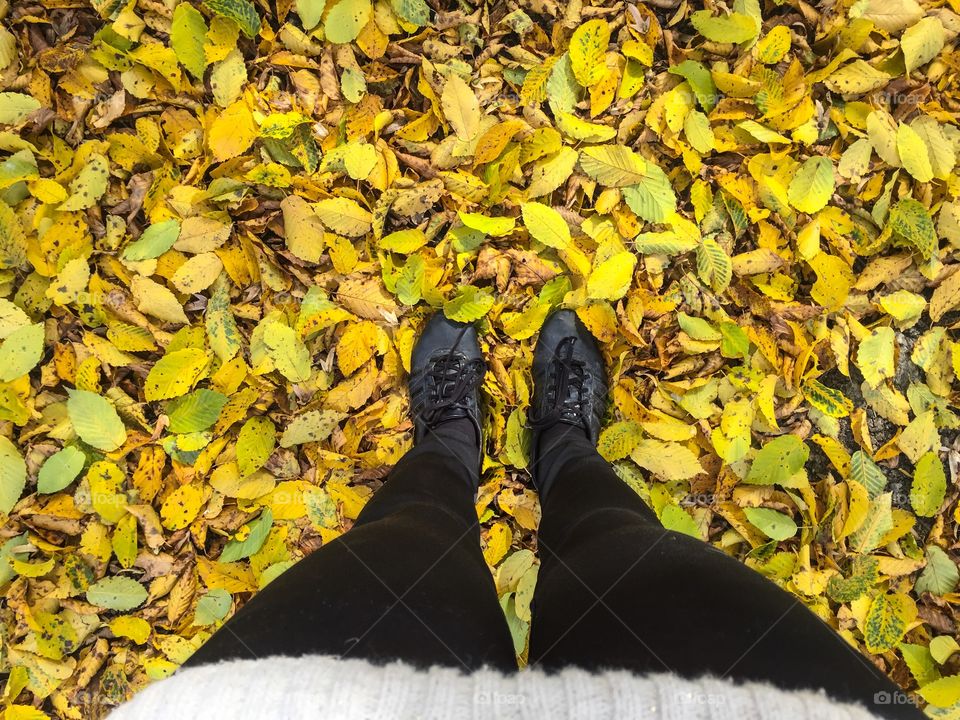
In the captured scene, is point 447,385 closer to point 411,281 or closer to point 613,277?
point 411,281

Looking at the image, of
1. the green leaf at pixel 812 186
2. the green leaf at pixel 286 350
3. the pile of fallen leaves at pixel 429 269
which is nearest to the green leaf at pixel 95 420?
the pile of fallen leaves at pixel 429 269

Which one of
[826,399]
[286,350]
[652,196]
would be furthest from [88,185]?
[826,399]

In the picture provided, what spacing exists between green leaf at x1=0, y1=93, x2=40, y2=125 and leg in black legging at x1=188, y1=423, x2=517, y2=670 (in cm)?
124

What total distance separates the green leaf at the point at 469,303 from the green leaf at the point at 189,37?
770 mm

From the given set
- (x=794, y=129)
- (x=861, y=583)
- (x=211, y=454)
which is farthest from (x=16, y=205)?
(x=861, y=583)

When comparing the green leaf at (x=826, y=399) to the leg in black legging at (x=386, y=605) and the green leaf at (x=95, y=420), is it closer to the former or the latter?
the leg in black legging at (x=386, y=605)

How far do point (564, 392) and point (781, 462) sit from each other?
0.50 m

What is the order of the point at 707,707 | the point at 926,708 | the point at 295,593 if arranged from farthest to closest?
1. the point at 926,708
2. the point at 295,593
3. the point at 707,707

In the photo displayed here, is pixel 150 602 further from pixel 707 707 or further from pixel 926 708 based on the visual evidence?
pixel 926 708

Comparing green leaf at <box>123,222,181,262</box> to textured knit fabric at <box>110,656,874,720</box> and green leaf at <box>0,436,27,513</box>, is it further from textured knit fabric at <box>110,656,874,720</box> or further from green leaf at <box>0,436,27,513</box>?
textured knit fabric at <box>110,656,874,720</box>

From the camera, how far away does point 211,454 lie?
1335 millimetres

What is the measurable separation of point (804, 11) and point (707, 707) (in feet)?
4.76

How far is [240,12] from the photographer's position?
51.6 inches

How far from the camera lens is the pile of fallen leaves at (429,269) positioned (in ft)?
4.33
